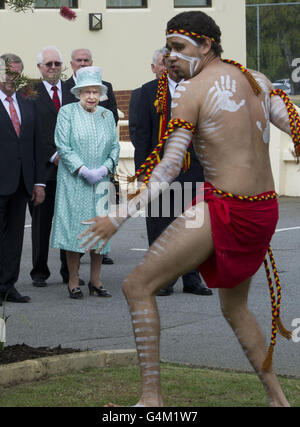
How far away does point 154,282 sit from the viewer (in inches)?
195

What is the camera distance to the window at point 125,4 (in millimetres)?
22688

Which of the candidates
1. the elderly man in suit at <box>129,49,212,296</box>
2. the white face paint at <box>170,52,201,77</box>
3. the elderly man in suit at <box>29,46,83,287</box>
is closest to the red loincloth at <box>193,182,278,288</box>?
the white face paint at <box>170,52,201,77</box>

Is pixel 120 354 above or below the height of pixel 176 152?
below

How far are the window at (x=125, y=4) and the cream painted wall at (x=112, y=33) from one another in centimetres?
17

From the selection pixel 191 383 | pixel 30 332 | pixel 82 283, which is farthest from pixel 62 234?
pixel 191 383

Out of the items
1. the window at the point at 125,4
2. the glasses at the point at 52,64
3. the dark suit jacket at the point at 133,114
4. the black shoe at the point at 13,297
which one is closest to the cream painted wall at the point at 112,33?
the window at the point at 125,4

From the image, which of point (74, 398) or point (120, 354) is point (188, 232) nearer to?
point (74, 398)

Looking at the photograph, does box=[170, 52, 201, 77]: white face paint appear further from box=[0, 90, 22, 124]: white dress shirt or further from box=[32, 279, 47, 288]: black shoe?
box=[32, 279, 47, 288]: black shoe

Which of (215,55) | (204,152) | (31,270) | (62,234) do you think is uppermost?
(215,55)

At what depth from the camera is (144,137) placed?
9.34 meters

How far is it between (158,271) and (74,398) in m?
1.13

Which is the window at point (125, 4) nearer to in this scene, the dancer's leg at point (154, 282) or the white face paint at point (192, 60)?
the white face paint at point (192, 60)

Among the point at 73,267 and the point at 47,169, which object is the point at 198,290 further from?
the point at 47,169

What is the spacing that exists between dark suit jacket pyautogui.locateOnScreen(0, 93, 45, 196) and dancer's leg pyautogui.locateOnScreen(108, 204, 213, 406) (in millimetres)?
4154
